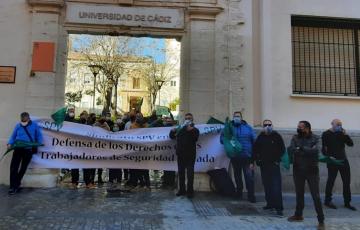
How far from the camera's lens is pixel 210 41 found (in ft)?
35.7

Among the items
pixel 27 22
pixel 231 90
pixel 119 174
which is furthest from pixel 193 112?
pixel 27 22

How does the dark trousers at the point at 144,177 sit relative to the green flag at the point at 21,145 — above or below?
below

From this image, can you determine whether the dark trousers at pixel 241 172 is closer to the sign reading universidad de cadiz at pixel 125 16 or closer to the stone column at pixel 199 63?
the stone column at pixel 199 63

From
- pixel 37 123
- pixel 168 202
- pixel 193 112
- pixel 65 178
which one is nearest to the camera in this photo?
pixel 168 202

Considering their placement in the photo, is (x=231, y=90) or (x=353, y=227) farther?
(x=231, y=90)

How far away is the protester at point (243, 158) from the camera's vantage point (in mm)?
9305

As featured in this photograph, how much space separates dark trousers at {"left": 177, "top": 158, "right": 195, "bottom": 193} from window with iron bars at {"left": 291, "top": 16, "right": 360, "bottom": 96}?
3720 millimetres

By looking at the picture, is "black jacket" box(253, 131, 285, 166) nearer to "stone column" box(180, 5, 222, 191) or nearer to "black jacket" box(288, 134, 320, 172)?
"black jacket" box(288, 134, 320, 172)

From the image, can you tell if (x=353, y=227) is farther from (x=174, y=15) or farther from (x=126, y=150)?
(x=174, y=15)

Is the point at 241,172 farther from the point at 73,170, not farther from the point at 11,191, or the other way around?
the point at 11,191

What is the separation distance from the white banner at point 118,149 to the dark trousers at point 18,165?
32cm

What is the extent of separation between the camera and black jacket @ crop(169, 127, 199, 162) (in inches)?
375

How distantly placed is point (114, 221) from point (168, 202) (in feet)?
6.04

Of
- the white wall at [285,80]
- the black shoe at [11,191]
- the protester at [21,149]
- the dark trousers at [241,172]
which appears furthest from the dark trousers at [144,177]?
the white wall at [285,80]
